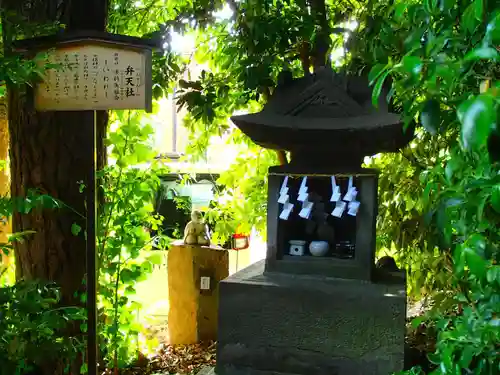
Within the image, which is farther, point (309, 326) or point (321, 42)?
point (321, 42)

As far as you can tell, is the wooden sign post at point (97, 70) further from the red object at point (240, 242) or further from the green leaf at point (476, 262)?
the red object at point (240, 242)

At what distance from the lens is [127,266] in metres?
3.60

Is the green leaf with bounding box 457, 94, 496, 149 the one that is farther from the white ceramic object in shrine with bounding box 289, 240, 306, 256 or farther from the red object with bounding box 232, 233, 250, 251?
the red object with bounding box 232, 233, 250, 251

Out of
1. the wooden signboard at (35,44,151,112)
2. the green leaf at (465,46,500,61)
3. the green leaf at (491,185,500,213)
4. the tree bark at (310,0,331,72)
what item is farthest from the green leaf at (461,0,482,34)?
the tree bark at (310,0,331,72)

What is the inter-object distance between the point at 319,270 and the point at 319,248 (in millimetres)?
138

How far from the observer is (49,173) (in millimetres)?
3215

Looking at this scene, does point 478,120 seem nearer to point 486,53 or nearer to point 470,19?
point 486,53

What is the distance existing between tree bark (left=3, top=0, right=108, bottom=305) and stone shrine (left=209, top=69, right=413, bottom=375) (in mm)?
1061

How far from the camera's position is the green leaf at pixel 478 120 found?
0.92m

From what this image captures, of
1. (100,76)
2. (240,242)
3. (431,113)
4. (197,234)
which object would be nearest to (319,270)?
(100,76)

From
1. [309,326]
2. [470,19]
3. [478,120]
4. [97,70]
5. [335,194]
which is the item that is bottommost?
[309,326]

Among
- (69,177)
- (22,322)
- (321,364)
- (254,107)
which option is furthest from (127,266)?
(254,107)

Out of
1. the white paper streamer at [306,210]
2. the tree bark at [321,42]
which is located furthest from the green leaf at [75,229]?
the tree bark at [321,42]

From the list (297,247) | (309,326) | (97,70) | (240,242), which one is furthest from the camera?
(240,242)
